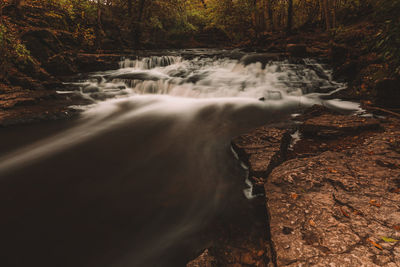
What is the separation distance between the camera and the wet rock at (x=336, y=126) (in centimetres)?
369

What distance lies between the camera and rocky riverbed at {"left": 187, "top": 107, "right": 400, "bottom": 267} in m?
1.54

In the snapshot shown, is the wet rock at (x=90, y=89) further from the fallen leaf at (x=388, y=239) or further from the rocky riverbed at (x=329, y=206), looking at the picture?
the fallen leaf at (x=388, y=239)

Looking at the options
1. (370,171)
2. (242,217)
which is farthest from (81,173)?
(370,171)

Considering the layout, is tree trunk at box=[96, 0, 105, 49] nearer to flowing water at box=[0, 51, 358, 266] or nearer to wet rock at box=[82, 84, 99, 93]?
wet rock at box=[82, 84, 99, 93]

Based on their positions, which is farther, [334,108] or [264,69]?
[264,69]

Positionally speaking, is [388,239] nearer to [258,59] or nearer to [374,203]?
[374,203]

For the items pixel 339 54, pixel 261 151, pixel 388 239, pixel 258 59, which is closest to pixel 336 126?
pixel 261 151

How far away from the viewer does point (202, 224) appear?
256 cm

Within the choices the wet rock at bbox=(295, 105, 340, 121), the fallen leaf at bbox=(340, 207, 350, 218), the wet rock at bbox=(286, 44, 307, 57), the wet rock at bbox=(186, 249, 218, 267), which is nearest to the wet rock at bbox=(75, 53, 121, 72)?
the wet rock at bbox=(286, 44, 307, 57)

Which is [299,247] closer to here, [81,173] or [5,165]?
[81,173]

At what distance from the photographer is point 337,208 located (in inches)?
76.3

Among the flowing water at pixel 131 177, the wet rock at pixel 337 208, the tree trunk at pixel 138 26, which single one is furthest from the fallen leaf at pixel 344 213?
the tree trunk at pixel 138 26

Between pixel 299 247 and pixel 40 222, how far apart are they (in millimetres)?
2961

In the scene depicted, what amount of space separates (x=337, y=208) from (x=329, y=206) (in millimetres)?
67
